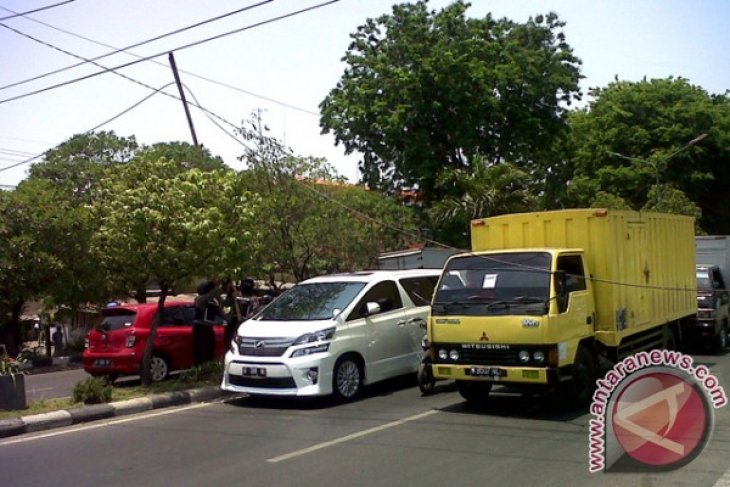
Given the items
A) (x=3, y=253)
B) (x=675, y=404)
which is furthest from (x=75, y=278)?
(x=675, y=404)

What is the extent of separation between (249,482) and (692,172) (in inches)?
1512

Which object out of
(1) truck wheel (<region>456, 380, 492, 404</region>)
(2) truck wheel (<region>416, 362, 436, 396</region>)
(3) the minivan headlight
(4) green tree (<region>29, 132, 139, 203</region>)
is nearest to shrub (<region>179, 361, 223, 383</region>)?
(3) the minivan headlight

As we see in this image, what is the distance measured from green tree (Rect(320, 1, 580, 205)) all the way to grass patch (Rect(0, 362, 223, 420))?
1670cm

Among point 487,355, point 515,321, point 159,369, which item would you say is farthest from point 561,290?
point 159,369

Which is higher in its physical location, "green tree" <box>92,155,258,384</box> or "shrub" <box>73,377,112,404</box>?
"green tree" <box>92,155,258,384</box>

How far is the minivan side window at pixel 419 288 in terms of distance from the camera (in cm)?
1324

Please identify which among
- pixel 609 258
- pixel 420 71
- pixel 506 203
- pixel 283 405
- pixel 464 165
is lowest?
pixel 283 405

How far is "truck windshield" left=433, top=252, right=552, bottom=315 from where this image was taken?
9.95m

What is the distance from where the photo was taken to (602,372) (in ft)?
38.3

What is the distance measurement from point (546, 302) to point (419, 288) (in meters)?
4.05

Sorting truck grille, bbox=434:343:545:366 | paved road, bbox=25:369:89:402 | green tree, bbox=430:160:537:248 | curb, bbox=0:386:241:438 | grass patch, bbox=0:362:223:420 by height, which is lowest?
paved road, bbox=25:369:89:402

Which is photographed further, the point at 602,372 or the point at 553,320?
the point at 602,372

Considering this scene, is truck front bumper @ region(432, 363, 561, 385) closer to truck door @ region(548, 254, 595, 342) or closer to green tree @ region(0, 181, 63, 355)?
truck door @ region(548, 254, 595, 342)

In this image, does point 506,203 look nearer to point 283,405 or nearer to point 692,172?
point 283,405
